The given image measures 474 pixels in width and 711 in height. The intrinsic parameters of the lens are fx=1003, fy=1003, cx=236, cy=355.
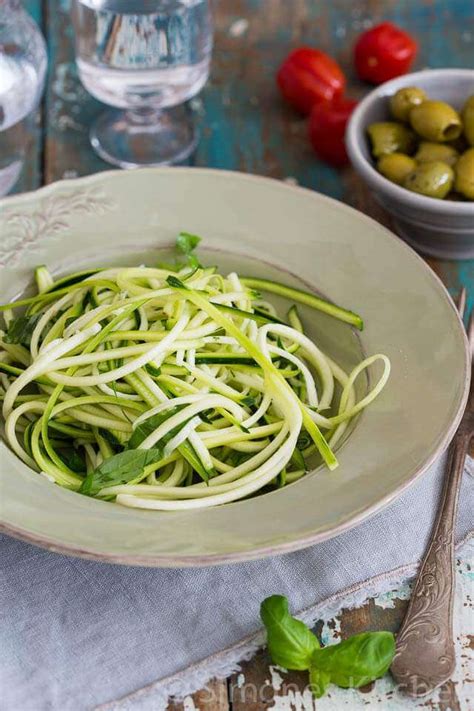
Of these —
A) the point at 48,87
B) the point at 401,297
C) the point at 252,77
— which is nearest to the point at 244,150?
the point at 252,77

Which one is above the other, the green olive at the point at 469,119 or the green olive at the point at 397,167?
the green olive at the point at 469,119

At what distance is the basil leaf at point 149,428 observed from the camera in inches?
88.6

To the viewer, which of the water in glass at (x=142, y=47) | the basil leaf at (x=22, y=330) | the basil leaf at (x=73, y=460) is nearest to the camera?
the basil leaf at (x=73, y=460)

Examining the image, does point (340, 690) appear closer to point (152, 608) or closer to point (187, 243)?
point (152, 608)

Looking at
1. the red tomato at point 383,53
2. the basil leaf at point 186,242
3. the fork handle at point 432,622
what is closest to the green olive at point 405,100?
the red tomato at point 383,53

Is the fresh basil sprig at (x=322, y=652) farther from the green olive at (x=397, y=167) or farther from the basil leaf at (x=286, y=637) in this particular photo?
the green olive at (x=397, y=167)

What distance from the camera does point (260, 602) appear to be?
2.22m

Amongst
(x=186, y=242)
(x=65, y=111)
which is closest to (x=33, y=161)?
(x=65, y=111)

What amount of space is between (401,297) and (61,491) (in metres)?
1.03

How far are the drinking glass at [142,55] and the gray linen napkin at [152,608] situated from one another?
5.89 feet

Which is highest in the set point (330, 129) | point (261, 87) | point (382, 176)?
point (382, 176)

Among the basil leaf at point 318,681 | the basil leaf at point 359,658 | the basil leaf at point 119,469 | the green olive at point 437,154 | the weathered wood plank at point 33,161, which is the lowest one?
the weathered wood plank at point 33,161

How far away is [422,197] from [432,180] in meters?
0.09

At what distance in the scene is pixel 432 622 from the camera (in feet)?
7.05
